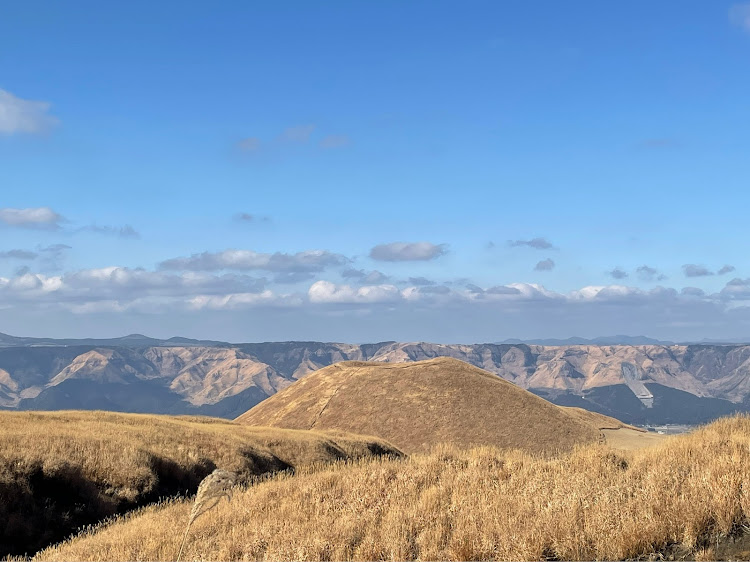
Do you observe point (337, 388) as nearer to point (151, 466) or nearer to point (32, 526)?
point (151, 466)

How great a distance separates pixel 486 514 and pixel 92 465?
17627 millimetres

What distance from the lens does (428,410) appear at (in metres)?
77.5

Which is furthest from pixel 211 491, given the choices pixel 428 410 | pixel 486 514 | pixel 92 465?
pixel 428 410

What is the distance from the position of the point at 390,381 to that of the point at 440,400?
31.9 ft

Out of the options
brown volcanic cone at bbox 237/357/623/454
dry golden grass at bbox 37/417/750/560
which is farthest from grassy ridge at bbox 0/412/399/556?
brown volcanic cone at bbox 237/357/623/454

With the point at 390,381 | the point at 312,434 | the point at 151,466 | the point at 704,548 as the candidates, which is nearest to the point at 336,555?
the point at 704,548

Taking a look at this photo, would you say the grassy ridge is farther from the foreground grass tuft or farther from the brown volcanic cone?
the brown volcanic cone

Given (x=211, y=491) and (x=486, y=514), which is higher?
(x=211, y=491)

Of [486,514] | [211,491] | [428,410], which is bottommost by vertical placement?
[428,410]

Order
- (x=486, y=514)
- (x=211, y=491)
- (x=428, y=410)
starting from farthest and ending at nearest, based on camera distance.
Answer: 1. (x=428, y=410)
2. (x=211, y=491)
3. (x=486, y=514)

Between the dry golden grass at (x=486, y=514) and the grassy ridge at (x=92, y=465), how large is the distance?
428 centimetres

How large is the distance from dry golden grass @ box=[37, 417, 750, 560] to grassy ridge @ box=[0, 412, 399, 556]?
169 inches

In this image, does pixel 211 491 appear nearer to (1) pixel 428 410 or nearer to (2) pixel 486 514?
(2) pixel 486 514

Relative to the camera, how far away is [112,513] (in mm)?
21812
